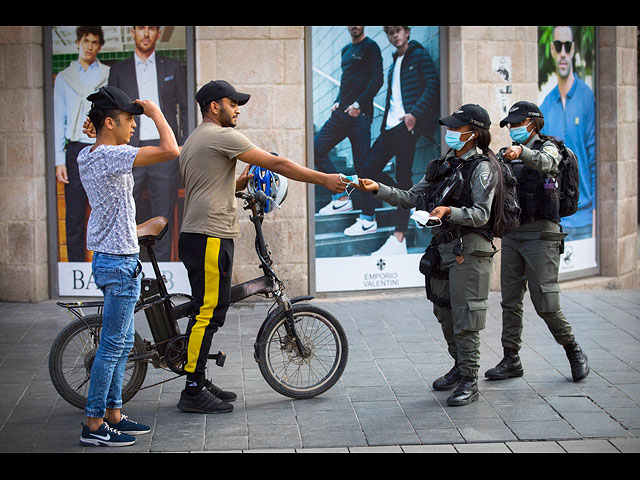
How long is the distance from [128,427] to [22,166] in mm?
4756

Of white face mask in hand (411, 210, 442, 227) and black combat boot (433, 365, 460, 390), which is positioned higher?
white face mask in hand (411, 210, 442, 227)

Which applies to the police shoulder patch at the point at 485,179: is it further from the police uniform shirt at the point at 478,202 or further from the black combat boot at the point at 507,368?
the black combat boot at the point at 507,368

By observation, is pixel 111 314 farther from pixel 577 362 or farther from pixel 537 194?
pixel 577 362

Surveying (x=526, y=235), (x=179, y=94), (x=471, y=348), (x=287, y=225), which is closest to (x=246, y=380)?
(x=471, y=348)

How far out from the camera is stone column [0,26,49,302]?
918 centimetres

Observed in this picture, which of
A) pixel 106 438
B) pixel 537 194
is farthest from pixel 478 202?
pixel 106 438

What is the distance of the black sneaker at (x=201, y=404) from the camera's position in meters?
5.68

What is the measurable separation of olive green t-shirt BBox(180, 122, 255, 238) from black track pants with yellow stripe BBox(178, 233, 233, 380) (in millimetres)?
78

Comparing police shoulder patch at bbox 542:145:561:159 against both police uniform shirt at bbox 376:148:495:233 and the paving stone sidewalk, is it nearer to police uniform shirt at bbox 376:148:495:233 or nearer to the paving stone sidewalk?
police uniform shirt at bbox 376:148:495:233

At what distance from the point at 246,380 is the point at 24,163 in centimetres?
410

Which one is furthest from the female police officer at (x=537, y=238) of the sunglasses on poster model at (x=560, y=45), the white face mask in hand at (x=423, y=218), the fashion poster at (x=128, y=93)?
the sunglasses on poster model at (x=560, y=45)

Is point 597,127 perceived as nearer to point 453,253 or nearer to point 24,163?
point 453,253

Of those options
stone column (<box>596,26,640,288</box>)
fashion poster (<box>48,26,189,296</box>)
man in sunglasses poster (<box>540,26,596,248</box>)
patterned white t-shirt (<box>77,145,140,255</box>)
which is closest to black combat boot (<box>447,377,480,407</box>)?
patterned white t-shirt (<box>77,145,140,255</box>)

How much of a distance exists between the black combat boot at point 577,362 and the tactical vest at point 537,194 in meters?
0.91
